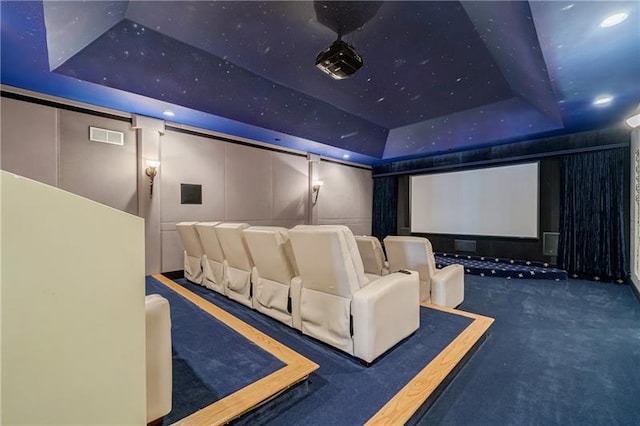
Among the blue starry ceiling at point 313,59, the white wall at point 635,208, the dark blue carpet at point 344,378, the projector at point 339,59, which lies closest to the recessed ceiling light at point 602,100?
the blue starry ceiling at point 313,59

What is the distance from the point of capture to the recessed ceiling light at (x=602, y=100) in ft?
11.1

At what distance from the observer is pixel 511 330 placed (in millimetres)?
2684

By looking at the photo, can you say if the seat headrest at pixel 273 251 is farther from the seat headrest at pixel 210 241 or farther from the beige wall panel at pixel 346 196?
the beige wall panel at pixel 346 196

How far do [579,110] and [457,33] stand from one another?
101 inches

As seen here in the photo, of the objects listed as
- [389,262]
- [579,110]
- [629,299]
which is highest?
[579,110]

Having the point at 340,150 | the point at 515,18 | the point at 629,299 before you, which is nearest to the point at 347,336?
the point at 515,18

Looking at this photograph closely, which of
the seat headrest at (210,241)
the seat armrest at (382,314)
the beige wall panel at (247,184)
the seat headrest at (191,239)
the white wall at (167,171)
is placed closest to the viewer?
the seat armrest at (382,314)

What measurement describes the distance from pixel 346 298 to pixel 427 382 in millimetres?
703

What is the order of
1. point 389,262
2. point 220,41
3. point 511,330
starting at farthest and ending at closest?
point 389,262, point 220,41, point 511,330

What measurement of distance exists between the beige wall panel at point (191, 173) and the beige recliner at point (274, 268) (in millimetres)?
2860

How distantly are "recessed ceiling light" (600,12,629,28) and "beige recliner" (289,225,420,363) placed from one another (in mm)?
2357

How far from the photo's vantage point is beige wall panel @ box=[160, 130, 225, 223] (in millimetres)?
4750

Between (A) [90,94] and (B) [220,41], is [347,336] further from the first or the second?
(A) [90,94]

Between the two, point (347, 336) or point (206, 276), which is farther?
point (206, 276)
